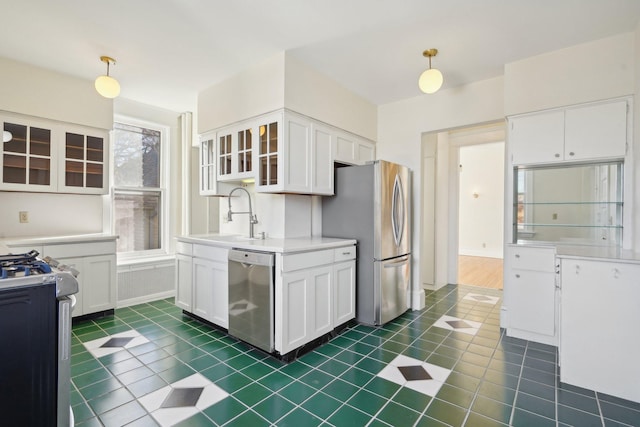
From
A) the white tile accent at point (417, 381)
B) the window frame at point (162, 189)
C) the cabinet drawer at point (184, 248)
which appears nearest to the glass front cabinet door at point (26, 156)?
the window frame at point (162, 189)

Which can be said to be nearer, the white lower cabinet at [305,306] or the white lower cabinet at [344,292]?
the white lower cabinet at [305,306]

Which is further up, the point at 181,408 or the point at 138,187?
the point at 138,187

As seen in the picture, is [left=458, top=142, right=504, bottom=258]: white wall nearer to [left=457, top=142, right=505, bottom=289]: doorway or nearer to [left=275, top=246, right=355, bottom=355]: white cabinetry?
[left=457, top=142, right=505, bottom=289]: doorway

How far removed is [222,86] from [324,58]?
128 cm

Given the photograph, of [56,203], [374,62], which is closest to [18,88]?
[56,203]

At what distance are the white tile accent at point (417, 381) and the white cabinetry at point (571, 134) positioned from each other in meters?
2.11

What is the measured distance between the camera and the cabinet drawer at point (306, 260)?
2.35 metres

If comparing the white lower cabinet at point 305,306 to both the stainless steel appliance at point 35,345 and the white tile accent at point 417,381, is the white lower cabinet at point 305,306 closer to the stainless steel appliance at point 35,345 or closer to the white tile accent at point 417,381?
the white tile accent at point 417,381

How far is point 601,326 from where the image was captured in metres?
1.97

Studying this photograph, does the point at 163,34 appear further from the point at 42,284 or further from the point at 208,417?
the point at 208,417

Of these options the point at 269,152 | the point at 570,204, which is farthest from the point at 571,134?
the point at 269,152

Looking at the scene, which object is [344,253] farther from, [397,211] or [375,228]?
[397,211]

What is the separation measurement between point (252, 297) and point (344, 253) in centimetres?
98

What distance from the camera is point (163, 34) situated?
255cm
